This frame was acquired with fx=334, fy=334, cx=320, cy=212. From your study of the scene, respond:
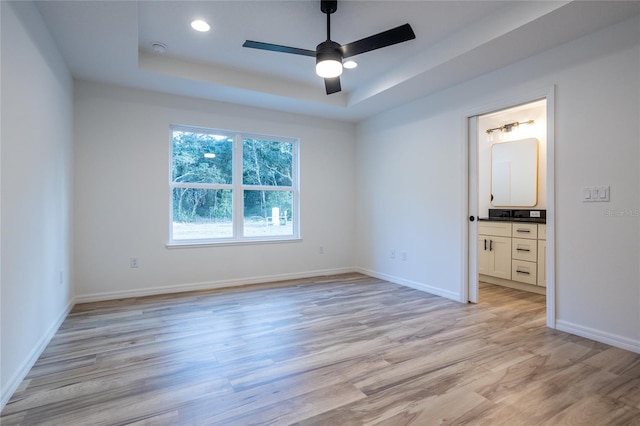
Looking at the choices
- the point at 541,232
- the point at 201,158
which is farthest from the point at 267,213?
the point at 541,232

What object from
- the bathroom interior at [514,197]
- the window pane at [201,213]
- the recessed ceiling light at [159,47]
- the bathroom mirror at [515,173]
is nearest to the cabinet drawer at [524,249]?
the bathroom interior at [514,197]

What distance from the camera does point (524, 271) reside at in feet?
13.4

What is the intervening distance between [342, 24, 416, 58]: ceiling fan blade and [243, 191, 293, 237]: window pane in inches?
101

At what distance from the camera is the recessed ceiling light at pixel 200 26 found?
8.95 ft

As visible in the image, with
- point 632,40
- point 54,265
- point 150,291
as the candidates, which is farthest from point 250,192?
point 632,40

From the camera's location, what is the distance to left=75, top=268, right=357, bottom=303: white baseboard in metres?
3.65

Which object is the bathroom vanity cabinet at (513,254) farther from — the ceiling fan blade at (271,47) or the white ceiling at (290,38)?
the ceiling fan blade at (271,47)

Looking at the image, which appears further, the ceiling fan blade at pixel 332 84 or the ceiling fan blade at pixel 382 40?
the ceiling fan blade at pixel 332 84

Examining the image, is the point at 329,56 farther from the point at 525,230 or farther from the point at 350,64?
the point at 525,230

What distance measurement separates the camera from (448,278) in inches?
148

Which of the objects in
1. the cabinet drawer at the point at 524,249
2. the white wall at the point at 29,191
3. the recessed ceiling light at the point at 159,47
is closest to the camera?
the white wall at the point at 29,191

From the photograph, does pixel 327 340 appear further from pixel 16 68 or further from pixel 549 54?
pixel 549 54

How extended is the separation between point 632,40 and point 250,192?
3983 mm

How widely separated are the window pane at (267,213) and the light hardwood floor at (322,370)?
4.84 ft
